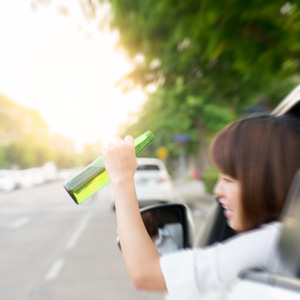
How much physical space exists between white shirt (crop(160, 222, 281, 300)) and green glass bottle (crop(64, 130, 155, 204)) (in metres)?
0.26

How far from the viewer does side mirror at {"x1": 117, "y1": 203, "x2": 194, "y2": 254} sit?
1284 millimetres

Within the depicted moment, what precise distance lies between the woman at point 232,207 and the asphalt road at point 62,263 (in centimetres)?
365

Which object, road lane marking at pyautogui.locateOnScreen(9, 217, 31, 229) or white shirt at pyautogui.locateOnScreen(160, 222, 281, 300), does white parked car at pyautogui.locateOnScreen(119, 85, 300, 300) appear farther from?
road lane marking at pyautogui.locateOnScreen(9, 217, 31, 229)

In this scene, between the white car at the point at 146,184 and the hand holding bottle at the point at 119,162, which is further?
the white car at the point at 146,184

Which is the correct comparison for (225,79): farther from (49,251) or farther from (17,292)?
(49,251)

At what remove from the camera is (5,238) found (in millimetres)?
8211

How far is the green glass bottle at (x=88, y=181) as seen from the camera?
0.92 m

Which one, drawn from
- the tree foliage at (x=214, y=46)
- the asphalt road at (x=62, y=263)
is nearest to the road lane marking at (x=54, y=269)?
the asphalt road at (x=62, y=263)

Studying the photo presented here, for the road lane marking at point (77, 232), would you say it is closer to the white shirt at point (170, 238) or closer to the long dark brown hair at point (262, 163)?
the white shirt at point (170, 238)

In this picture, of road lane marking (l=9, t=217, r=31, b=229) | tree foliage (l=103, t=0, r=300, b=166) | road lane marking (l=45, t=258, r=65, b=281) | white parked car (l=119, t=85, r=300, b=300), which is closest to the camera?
white parked car (l=119, t=85, r=300, b=300)

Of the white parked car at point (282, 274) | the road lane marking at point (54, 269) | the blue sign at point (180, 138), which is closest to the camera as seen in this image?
the white parked car at point (282, 274)

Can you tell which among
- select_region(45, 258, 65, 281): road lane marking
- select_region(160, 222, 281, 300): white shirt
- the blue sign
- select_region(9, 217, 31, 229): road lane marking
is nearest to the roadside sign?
select_region(160, 222, 281, 300): white shirt

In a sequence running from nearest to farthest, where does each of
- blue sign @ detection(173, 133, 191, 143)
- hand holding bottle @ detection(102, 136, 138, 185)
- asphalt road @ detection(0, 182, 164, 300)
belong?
hand holding bottle @ detection(102, 136, 138, 185) < asphalt road @ detection(0, 182, 164, 300) < blue sign @ detection(173, 133, 191, 143)

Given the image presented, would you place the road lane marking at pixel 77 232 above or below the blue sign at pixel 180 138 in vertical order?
below
